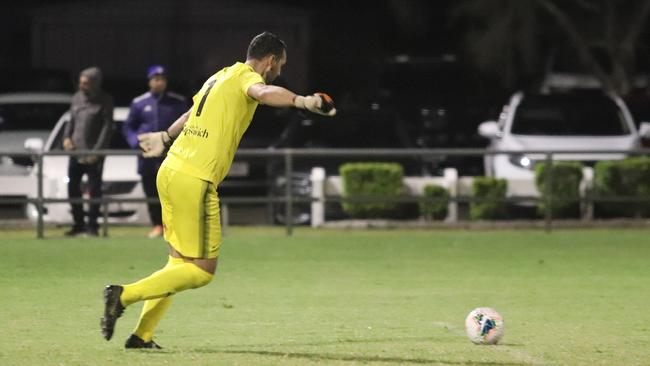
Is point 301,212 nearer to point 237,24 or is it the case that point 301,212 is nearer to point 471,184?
point 471,184

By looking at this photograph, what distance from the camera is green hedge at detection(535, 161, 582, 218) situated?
19.6 meters

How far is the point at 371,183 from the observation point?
2012cm

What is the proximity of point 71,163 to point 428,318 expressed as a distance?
7.97 metres

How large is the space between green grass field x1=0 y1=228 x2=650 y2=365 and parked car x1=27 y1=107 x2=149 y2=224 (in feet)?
1.00

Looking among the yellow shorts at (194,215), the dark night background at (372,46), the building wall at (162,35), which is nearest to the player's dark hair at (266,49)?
the yellow shorts at (194,215)

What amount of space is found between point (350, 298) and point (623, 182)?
8285 millimetres

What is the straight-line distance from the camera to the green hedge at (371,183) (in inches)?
787

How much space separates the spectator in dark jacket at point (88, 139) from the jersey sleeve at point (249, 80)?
9028mm

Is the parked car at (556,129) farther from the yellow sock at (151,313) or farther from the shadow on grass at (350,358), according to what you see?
the yellow sock at (151,313)

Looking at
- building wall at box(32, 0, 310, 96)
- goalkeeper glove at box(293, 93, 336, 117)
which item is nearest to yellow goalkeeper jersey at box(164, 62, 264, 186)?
goalkeeper glove at box(293, 93, 336, 117)

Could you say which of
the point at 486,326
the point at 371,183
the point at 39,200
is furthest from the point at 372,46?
the point at 486,326

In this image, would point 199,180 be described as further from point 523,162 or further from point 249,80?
point 523,162

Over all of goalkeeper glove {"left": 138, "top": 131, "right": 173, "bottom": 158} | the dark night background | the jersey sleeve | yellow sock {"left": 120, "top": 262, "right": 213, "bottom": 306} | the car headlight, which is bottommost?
yellow sock {"left": 120, "top": 262, "right": 213, "bottom": 306}

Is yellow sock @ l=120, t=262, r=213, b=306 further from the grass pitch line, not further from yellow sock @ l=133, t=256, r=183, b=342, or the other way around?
the grass pitch line
